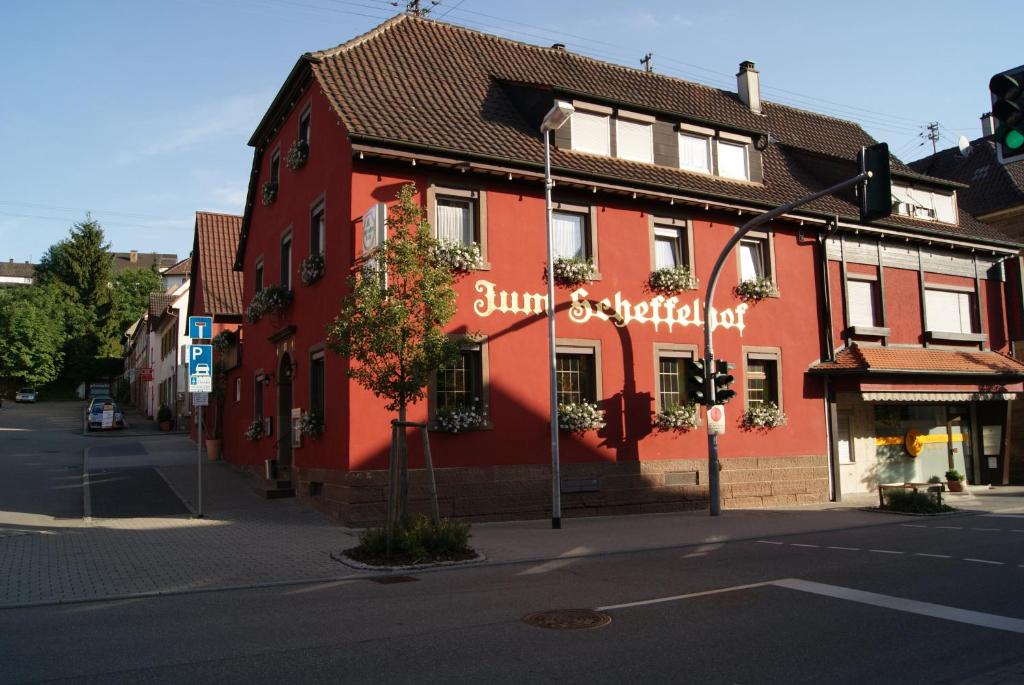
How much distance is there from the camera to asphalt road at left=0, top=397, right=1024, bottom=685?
5828 mm

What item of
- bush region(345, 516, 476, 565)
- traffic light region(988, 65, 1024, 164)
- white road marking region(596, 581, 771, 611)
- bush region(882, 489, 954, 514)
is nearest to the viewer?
traffic light region(988, 65, 1024, 164)

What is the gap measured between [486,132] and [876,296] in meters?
12.1

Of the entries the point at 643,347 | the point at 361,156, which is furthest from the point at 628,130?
the point at 361,156

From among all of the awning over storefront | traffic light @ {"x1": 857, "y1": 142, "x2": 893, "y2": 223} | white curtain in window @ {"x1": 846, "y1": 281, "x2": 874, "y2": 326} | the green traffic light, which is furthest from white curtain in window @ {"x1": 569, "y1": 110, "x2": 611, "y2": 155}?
the green traffic light

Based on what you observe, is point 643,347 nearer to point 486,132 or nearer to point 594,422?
point 594,422

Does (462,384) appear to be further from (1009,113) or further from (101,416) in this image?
(101,416)

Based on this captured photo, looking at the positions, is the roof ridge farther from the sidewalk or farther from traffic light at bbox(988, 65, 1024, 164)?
traffic light at bbox(988, 65, 1024, 164)

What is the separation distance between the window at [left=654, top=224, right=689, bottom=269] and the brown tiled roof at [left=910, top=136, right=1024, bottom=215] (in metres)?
14.5

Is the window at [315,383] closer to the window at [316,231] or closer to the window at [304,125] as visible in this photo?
the window at [316,231]

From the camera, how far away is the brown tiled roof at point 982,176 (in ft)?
95.9

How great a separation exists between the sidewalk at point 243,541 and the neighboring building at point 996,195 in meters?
7.67

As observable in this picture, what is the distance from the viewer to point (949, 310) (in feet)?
78.2

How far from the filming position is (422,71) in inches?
730

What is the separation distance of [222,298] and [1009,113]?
26324 mm
